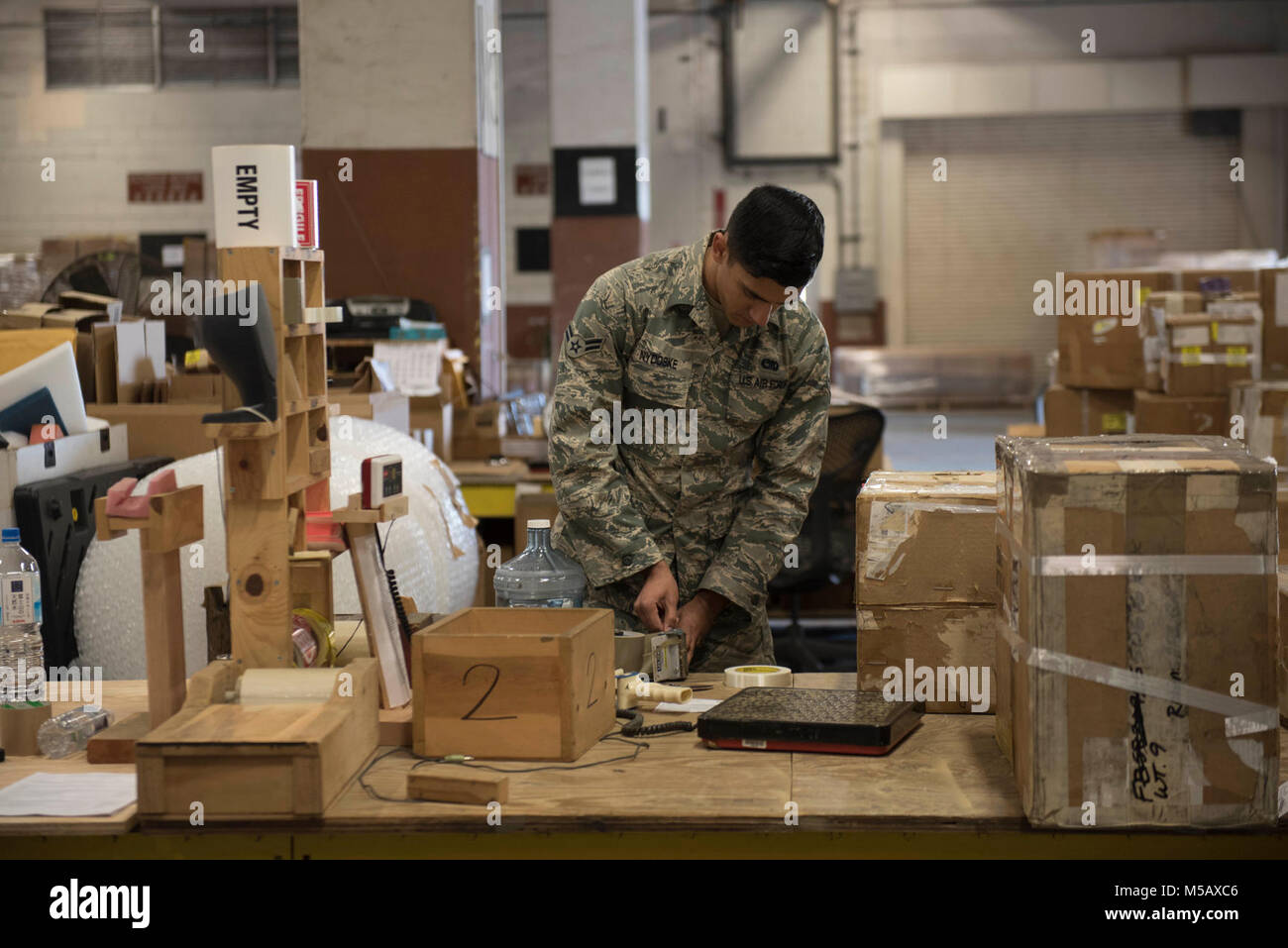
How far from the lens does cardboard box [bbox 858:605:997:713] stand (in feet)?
6.72

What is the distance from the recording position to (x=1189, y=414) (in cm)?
498

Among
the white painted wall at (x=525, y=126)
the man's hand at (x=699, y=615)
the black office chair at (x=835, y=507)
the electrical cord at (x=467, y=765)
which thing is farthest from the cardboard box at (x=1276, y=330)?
the white painted wall at (x=525, y=126)

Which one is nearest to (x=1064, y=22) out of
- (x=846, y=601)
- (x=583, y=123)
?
(x=583, y=123)

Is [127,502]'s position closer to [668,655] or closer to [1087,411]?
[668,655]

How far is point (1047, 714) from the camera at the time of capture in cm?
160

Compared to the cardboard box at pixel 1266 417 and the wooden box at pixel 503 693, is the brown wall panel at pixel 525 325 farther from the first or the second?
the wooden box at pixel 503 693

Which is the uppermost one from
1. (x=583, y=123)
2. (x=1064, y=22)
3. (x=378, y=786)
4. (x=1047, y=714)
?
(x=1064, y=22)

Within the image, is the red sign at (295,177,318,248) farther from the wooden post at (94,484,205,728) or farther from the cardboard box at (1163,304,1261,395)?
the cardboard box at (1163,304,1261,395)

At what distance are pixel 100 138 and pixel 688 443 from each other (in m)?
11.6

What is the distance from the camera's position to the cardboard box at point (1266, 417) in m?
4.31

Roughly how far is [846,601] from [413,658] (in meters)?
4.36

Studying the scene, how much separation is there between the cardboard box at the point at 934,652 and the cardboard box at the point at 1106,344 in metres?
3.55

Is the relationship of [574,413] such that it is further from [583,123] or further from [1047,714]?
[583,123]

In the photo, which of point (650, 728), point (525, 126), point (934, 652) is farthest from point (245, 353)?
point (525, 126)
